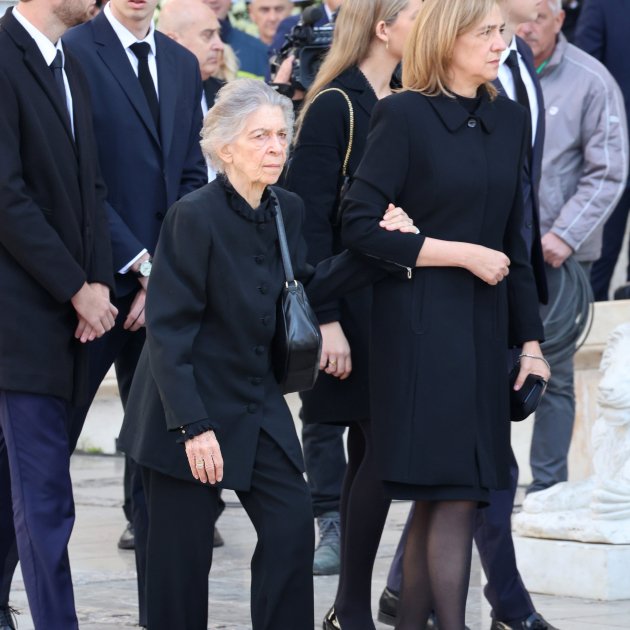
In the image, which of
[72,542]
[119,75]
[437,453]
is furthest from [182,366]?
[72,542]

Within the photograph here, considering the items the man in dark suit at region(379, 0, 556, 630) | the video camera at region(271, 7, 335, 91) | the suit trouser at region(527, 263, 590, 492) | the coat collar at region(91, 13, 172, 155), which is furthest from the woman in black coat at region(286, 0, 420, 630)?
the suit trouser at region(527, 263, 590, 492)

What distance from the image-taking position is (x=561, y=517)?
20.2ft

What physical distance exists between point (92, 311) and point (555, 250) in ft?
9.61

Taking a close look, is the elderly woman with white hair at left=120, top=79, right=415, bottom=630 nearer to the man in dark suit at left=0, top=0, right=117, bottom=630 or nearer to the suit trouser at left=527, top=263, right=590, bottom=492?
the man in dark suit at left=0, top=0, right=117, bottom=630

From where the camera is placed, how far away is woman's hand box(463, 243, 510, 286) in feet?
15.5

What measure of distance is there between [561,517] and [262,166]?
83.8 inches

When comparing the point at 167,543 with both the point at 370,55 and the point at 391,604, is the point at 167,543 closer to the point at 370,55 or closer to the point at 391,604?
the point at 391,604

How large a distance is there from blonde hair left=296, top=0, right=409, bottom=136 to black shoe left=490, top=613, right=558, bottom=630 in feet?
5.47

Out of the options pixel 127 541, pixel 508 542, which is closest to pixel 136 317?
pixel 508 542

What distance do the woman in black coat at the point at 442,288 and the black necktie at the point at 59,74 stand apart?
97cm

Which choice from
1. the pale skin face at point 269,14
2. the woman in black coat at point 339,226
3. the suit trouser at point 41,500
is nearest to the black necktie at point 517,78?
the woman in black coat at point 339,226

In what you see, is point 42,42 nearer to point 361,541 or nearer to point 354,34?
point 354,34

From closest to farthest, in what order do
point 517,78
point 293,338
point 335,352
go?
point 293,338 → point 335,352 → point 517,78

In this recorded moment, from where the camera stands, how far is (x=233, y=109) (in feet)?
15.3
